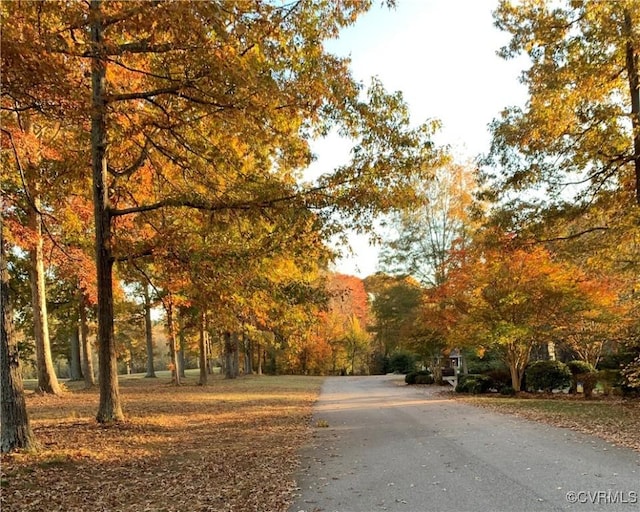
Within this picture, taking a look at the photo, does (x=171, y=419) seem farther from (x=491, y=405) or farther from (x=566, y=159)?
(x=566, y=159)

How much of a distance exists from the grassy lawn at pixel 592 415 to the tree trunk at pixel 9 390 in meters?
8.54

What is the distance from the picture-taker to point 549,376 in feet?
59.1

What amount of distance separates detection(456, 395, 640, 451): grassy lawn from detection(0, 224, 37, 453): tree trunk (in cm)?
854

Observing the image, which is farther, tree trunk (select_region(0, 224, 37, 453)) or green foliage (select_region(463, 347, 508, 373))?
green foliage (select_region(463, 347, 508, 373))

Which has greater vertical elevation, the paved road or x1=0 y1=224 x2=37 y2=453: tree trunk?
x1=0 y1=224 x2=37 y2=453: tree trunk

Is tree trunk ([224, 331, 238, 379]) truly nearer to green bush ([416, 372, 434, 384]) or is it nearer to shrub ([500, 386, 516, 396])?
green bush ([416, 372, 434, 384])

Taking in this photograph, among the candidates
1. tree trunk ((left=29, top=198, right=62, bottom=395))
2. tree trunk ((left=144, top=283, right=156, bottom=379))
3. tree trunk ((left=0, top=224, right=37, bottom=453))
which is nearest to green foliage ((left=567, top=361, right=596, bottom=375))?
tree trunk ((left=0, top=224, right=37, bottom=453))

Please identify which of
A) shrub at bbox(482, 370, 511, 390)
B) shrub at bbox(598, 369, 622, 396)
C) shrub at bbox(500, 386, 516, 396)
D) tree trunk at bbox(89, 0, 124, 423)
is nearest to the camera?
tree trunk at bbox(89, 0, 124, 423)

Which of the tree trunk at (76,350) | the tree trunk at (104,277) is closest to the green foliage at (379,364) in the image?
the tree trunk at (76,350)

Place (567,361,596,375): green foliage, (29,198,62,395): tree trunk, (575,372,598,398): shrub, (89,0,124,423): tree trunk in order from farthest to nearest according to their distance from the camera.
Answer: (567,361,596,375): green foliage
(575,372,598,398): shrub
(29,198,62,395): tree trunk
(89,0,124,423): tree trunk

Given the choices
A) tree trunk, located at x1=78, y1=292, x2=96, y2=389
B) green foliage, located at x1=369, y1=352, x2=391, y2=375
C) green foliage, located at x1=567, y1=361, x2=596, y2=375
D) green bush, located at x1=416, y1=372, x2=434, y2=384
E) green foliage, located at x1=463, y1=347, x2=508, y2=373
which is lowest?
green foliage, located at x1=369, y1=352, x2=391, y2=375

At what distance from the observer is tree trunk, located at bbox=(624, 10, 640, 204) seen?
10414 mm

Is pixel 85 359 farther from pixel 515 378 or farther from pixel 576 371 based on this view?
pixel 576 371

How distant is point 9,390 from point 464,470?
6.00m
